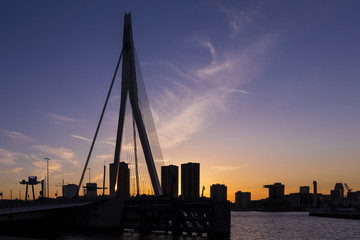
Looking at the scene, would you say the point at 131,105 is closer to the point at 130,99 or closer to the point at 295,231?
the point at 130,99

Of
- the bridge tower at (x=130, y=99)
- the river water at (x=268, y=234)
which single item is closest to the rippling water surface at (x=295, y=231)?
the river water at (x=268, y=234)

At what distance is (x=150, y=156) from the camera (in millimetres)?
52500

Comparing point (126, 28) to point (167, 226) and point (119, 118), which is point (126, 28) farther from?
point (167, 226)

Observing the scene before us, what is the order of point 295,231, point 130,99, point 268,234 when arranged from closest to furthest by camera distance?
1. point 130,99
2. point 268,234
3. point 295,231

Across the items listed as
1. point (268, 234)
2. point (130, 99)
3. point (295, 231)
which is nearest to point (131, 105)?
point (130, 99)

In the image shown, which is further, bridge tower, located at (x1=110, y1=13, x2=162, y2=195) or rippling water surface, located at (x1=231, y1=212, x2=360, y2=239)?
rippling water surface, located at (x1=231, y1=212, x2=360, y2=239)

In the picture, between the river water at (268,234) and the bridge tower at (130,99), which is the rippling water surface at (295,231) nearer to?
the river water at (268,234)

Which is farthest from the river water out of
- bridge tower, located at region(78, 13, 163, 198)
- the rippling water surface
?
bridge tower, located at region(78, 13, 163, 198)

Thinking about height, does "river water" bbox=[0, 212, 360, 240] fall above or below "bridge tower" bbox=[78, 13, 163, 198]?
below

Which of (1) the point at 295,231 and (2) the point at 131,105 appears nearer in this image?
(2) the point at 131,105

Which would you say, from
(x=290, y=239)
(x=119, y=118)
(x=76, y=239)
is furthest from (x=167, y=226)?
(x=290, y=239)

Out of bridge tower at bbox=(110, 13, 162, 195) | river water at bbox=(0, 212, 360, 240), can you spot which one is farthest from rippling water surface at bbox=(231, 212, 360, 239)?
bridge tower at bbox=(110, 13, 162, 195)

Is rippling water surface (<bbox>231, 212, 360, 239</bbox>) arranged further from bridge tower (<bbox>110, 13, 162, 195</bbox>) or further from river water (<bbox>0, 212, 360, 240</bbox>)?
bridge tower (<bbox>110, 13, 162, 195</bbox>)

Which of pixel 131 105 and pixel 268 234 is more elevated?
pixel 131 105
